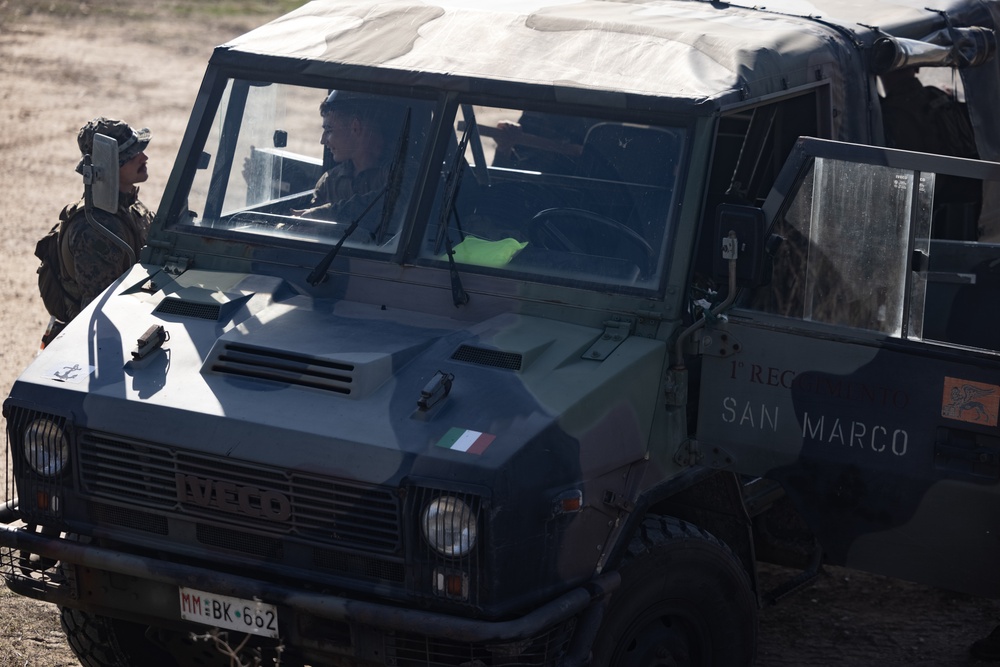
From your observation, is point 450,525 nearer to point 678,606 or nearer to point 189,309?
point 678,606

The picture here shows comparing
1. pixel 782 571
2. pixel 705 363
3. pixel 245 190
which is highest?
pixel 245 190

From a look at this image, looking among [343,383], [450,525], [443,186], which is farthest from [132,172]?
[450,525]

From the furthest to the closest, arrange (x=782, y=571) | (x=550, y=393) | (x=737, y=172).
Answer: (x=782, y=571)
(x=737, y=172)
(x=550, y=393)

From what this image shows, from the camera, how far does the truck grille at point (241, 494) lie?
3875mm

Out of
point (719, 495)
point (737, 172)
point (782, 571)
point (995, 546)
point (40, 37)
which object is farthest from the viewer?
point (40, 37)

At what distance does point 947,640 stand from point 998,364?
203 cm

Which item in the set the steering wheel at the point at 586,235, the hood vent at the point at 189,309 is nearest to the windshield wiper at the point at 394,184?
the steering wheel at the point at 586,235

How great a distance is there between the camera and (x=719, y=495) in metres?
4.70

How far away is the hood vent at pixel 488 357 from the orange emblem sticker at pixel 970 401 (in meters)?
1.41

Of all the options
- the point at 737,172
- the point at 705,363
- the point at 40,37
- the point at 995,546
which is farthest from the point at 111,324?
the point at 40,37

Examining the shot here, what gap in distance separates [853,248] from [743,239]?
52 centimetres

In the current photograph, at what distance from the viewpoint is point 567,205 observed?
4777 millimetres

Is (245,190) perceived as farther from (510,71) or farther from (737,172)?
(737,172)

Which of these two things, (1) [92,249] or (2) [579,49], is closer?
(2) [579,49]
